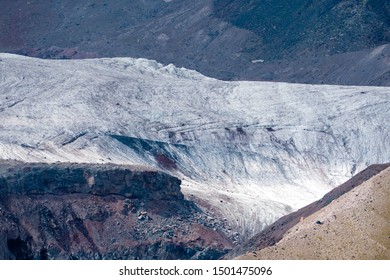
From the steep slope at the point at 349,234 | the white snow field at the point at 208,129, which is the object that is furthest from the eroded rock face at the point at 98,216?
the steep slope at the point at 349,234

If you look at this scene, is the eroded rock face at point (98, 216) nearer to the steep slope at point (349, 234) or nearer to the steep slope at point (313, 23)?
the steep slope at point (349, 234)

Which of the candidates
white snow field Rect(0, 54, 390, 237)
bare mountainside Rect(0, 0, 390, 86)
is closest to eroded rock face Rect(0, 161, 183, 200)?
white snow field Rect(0, 54, 390, 237)

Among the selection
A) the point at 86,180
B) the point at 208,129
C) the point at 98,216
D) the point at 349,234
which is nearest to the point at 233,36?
the point at 208,129

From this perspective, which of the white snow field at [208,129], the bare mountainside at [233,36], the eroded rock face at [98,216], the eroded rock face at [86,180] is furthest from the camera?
the bare mountainside at [233,36]

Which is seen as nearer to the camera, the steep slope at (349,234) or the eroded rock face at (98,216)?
the steep slope at (349,234)

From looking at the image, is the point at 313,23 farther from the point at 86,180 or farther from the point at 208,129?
the point at 86,180

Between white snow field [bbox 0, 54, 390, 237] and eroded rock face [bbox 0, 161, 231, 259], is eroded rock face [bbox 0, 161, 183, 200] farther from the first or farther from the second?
white snow field [bbox 0, 54, 390, 237]
